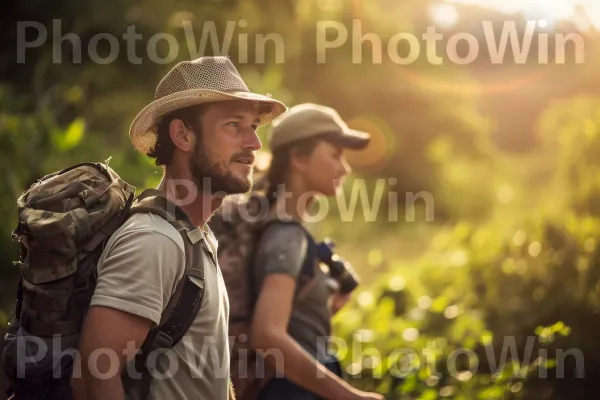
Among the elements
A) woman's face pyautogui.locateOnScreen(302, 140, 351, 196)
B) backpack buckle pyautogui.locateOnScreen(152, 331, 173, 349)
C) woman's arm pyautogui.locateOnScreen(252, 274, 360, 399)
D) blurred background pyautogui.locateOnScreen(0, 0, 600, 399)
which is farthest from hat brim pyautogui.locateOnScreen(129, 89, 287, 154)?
blurred background pyautogui.locateOnScreen(0, 0, 600, 399)

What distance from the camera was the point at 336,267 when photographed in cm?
522

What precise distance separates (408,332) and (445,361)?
0.81m

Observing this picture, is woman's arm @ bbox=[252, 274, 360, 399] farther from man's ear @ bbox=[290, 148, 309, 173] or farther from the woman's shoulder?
man's ear @ bbox=[290, 148, 309, 173]

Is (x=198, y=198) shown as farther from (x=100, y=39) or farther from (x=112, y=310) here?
(x=100, y=39)

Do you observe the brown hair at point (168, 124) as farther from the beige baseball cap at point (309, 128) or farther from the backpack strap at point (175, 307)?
the beige baseball cap at point (309, 128)

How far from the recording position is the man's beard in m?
3.32

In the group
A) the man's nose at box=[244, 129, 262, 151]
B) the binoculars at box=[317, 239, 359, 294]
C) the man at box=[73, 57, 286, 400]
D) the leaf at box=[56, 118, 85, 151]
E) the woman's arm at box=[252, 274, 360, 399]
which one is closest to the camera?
the man at box=[73, 57, 286, 400]

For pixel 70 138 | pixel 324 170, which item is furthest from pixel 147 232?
pixel 70 138

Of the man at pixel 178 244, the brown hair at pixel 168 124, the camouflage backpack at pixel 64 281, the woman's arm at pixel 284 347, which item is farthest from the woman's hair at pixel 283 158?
the camouflage backpack at pixel 64 281

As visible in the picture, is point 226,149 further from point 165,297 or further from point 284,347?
point 284,347

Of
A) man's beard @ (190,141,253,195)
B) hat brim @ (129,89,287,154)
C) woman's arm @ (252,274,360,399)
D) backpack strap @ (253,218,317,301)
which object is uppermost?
hat brim @ (129,89,287,154)

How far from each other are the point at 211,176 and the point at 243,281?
1.51 metres

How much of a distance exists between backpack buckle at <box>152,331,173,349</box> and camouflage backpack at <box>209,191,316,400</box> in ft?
5.53

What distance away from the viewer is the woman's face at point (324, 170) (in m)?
5.15
